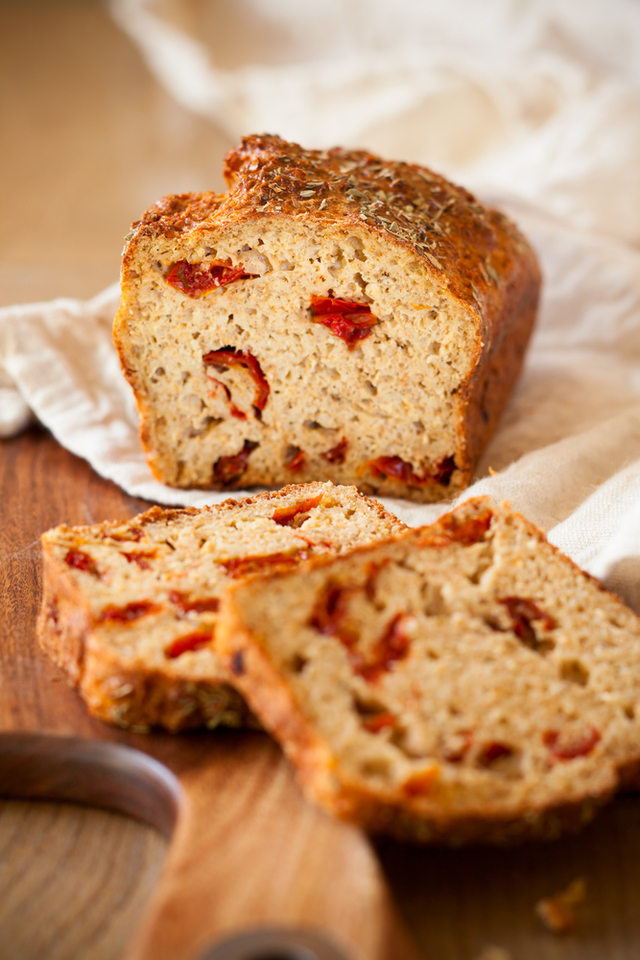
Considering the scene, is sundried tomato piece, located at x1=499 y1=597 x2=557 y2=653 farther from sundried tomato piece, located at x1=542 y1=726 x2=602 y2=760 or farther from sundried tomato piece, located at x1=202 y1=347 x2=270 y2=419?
sundried tomato piece, located at x1=202 y1=347 x2=270 y2=419

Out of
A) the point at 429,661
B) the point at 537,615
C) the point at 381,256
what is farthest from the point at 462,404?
the point at 429,661

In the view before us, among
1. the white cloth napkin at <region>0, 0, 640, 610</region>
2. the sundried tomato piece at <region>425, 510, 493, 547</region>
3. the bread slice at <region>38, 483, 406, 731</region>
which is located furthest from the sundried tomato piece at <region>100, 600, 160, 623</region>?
the white cloth napkin at <region>0, 0, 640, 610</region>

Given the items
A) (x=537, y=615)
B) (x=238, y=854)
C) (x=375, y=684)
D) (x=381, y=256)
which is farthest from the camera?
(x=381, y=256)

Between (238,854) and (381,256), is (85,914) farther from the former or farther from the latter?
(381,256)

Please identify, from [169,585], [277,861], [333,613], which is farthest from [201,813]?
[169,585]

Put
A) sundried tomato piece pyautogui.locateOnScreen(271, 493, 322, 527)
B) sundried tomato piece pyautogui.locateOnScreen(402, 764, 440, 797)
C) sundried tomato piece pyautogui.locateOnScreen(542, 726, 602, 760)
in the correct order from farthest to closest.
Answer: sundried tomato piece pyautogui.locateOnScreen(271, 493, 322, 527)
sundried tomato piece pyautogui.locateOnScreen(542, 726, 602, 760)
sundried tomato piece pyautogui.locateOnScreen(402, 764, 440, 797)

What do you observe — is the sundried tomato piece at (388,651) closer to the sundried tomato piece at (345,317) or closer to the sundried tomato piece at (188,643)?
the sundried tomato piece at (188,643)

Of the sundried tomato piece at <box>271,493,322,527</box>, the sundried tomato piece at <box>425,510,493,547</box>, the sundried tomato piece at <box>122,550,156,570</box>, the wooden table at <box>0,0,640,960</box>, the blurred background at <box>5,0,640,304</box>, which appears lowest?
the wooden table at <box>0,0,640,960</box>
